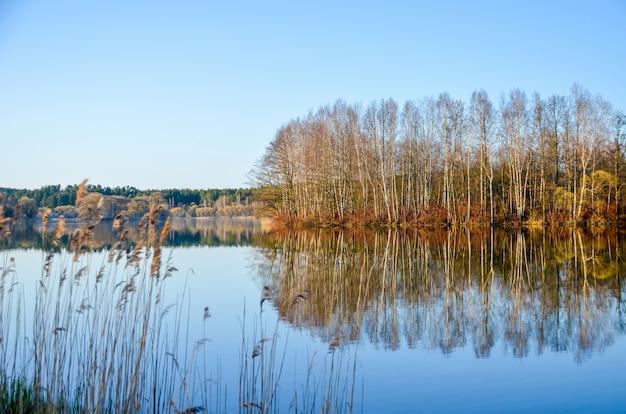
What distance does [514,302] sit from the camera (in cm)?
1127

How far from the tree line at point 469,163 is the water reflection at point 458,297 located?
20.6 meters

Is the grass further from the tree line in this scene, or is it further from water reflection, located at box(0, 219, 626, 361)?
the tree line

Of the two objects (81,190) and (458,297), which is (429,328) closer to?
(458,297)

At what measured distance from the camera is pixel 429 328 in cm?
930

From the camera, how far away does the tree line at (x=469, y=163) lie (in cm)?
4078

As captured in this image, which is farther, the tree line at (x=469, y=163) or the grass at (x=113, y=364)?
the tree line at (x=469, y=163)

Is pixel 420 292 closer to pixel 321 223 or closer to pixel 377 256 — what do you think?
pixel 377 256

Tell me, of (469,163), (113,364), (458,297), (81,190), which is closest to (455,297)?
(458,297)

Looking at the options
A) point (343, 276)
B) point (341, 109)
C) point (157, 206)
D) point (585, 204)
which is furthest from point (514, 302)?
point (341, 109)

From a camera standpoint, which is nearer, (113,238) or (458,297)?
(113,238)

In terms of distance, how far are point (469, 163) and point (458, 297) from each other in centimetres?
3289

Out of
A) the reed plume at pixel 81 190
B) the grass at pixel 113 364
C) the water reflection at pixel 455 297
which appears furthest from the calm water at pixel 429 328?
the reed plume at pixel 81 190

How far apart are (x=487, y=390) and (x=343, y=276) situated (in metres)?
8.99

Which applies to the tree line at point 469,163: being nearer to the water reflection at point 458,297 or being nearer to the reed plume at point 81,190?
the water reflection at point 458,297
